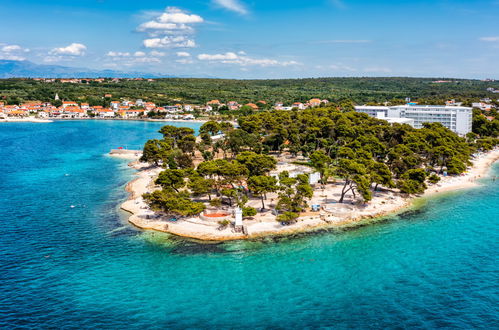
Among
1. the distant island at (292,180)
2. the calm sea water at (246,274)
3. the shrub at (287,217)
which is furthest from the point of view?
the distant island at (292,180)

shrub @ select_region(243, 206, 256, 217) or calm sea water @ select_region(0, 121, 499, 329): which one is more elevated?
shrub @ select_region(243, 206, 256, 217)

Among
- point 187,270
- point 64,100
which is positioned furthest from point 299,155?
point 64,100

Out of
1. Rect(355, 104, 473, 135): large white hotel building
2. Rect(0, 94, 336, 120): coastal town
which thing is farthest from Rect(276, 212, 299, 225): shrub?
Rect(0, 94, 336, 120): coastal town

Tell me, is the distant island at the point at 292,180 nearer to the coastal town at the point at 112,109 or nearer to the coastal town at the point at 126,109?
the coastal town at the point at 126,109

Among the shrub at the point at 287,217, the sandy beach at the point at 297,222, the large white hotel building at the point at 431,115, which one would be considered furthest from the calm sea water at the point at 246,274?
the large white hotel building at the point at 431,115

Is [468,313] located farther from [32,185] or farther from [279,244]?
[32,185]

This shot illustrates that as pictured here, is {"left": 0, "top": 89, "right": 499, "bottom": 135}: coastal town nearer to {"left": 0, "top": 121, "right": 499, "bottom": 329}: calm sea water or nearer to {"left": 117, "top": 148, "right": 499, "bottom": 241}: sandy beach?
{"left": 117, "top": 148, "right": 499, "bottom": 241}: sandy beach
